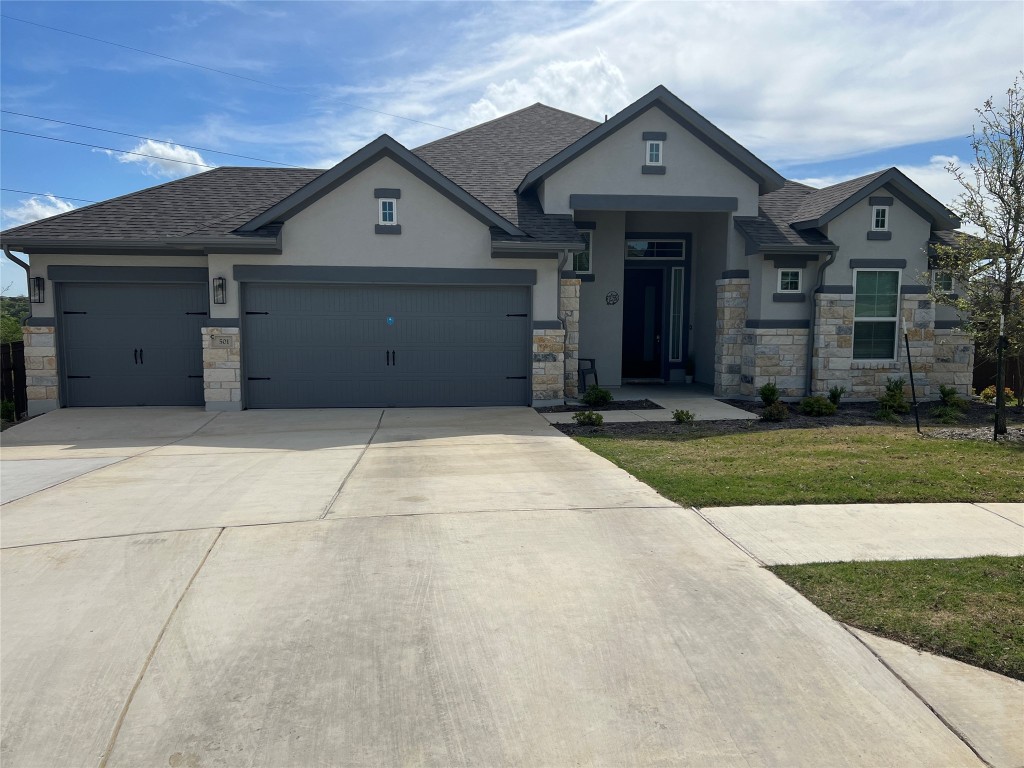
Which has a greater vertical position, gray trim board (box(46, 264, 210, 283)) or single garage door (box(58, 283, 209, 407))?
gray trim board (box(46, 264, 210, 283))

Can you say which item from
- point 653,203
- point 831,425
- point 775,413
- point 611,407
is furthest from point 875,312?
point 611,407

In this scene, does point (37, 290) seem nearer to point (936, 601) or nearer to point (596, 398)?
point (596, 398)

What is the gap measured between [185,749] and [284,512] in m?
3.58

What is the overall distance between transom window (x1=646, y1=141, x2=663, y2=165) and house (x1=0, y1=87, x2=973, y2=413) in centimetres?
4

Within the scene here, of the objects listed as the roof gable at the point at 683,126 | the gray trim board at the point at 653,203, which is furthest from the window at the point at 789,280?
the roof gable at the point at 683,126

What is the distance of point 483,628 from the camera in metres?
4.55

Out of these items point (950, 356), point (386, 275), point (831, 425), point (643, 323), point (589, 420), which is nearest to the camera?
point (589, 420)

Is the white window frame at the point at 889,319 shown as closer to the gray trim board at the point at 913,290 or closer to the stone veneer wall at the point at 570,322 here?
the gray trim board at the point at 913,290

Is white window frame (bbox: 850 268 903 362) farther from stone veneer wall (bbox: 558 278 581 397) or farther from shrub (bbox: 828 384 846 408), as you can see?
stone veneer wall (bbox: 558 278 581 397)

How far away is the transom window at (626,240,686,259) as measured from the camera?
58.1 feet

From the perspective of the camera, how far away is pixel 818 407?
13438 mm

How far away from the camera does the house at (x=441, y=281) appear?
13.7 metres

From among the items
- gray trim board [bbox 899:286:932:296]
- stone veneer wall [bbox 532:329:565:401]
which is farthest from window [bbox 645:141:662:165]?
gray trim board [bbox 899:286:932:296]

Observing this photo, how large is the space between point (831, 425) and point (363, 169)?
8.89 meters
